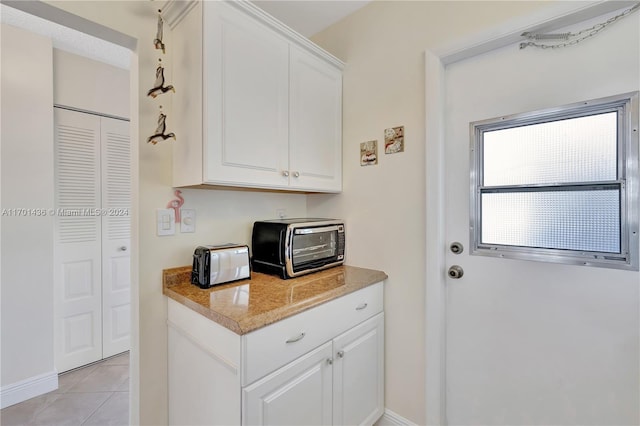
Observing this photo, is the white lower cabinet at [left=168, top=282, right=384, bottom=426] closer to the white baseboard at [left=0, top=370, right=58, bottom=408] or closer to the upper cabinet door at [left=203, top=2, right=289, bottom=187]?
the upper cabinet door at [left=203, top=2, right=289, bottom=187]

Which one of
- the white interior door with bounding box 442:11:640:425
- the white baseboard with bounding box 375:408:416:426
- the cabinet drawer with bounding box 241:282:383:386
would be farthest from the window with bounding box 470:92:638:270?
→ the white baseboard with bounding box 375:408:416:426

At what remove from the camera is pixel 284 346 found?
1.04 meters

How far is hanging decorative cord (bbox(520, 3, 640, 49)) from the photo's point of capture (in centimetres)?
100

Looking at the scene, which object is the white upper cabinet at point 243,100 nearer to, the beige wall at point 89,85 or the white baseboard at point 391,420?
the white baseboard at point 391,420

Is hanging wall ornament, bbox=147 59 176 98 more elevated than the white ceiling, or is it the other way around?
the white ceiling

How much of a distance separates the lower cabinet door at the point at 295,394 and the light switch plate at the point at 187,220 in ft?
2.68

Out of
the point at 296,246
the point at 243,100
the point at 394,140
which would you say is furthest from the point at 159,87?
the point at 394,140

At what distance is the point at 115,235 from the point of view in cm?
239

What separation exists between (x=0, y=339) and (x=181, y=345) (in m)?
1.61

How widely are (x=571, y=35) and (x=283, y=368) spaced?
175 cm

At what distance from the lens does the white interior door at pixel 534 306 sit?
39.9 inches

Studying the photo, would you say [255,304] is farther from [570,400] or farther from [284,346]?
[570,400]

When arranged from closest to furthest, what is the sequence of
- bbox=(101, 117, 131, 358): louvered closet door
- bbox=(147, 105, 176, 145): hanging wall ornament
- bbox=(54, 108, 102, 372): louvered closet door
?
bbox=(147, 105, 176, 145): hanging wall ornament
bbox=(54, 108, 102, 372): louvered closet door
bbox=(101, 117, 131, 358): louvered closet door

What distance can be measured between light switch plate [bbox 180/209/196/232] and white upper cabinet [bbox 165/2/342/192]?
160 mm
